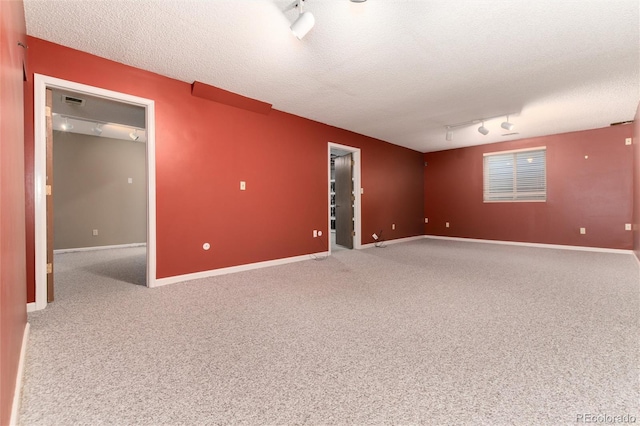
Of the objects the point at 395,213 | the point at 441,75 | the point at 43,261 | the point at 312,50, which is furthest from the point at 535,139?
the point at 43,261

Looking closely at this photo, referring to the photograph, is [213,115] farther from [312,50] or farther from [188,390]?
[188,390]

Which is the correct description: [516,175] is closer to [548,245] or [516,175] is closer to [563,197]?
[563,197]

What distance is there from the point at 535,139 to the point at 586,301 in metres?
5.04

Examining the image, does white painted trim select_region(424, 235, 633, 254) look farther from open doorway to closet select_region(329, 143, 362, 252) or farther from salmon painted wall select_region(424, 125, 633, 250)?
open doorway to closet select_region(329, 143, 362, 252)

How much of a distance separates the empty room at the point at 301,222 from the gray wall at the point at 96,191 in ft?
0.16

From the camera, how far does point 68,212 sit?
18.9 feet

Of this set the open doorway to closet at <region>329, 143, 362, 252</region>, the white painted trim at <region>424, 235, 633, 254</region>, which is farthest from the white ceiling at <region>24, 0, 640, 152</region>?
the white painted trim at <region>424, 235, 633, 254</region>

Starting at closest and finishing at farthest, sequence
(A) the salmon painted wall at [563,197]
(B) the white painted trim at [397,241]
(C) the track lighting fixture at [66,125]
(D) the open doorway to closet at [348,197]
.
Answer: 1. (C) the track lighting fixture at [66,125]
2. (A) the salmon painted wall at [563,197]
3. (D) the open doorway to closet at [348,197]
4. (B) the white painted trim at [397,241]

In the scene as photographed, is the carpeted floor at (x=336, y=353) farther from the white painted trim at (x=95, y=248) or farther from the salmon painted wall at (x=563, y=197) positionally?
the white painted trim at (x=95, y=248)

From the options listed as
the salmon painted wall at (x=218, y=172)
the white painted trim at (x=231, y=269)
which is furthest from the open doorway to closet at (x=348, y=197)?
the white painted trim at (x=231, y=269)

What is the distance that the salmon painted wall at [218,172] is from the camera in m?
3.00

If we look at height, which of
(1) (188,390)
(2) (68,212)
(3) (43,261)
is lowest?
(1) (188,390)

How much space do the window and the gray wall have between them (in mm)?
7911

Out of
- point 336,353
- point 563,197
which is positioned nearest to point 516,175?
point 563,197
